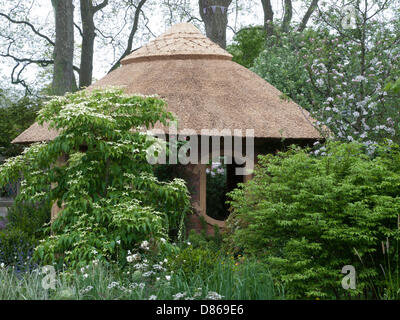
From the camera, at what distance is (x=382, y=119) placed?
966 cm

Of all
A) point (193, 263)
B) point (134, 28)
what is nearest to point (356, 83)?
point (193, 263)

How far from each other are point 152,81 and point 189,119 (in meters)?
1.73

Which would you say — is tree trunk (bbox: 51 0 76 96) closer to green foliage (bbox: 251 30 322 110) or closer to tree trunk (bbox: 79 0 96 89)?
tree trunk (bbox: 79 0 96 89)

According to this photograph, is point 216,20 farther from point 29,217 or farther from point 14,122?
point 29,217

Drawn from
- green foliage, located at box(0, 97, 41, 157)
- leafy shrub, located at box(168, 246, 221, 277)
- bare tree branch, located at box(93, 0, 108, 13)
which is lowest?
leafy shrub, located at box(168, 246, 221, 277)

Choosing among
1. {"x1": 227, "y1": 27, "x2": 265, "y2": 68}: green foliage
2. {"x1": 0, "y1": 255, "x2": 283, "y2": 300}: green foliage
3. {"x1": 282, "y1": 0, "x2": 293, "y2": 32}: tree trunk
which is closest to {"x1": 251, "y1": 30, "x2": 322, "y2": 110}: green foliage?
{"x1": 282, "y1": 0, "x2": 293, "y2": 32}: tree trunk

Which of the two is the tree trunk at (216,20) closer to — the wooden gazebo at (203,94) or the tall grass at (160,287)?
the wooden gazebo at (203,94)

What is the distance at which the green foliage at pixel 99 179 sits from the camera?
6680 mm

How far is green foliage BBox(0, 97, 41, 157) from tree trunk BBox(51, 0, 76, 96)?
164 centimetres

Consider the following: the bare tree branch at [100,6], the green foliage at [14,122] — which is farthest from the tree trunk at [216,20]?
the bare tree branch at [100,6]

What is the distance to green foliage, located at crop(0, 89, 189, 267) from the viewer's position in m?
6.68

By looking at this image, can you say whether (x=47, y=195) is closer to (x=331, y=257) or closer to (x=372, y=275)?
(x=331, y=257)

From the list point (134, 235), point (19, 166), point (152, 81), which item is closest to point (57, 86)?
point (152, 81)
